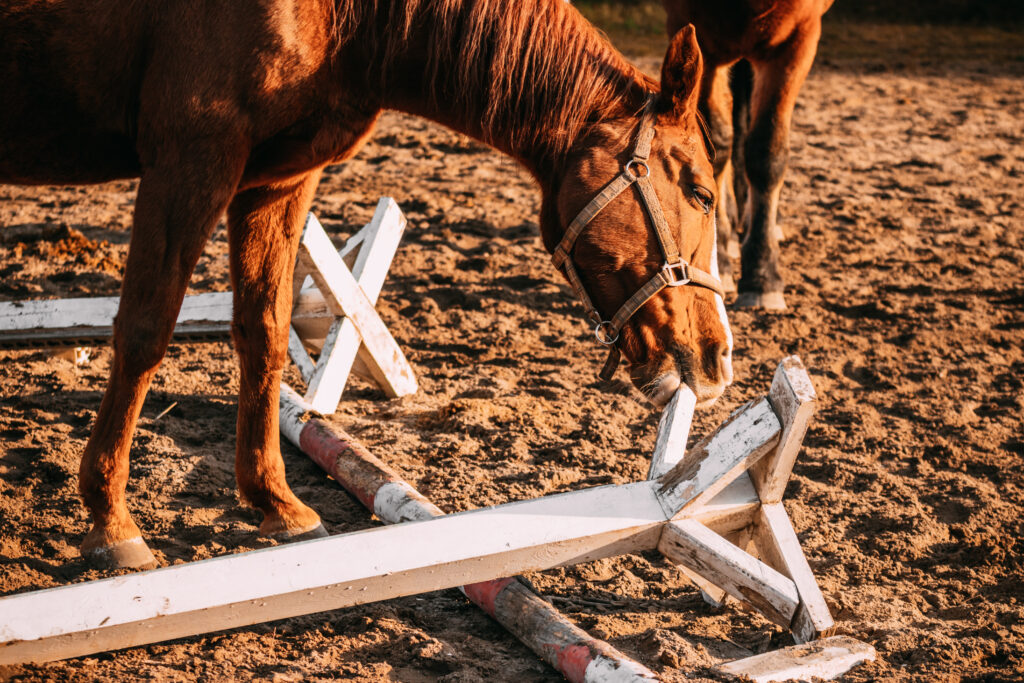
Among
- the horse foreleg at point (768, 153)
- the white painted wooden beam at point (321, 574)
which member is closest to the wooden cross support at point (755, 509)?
the white painted wooden beam at point (321, 574)

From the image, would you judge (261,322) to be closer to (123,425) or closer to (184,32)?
(123,425)

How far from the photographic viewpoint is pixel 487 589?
2564mm

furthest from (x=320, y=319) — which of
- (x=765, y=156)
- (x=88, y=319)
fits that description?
(x=765, y=156)

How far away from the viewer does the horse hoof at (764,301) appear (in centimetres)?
528

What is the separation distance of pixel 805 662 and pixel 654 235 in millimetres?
1194

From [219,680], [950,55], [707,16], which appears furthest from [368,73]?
[950,55]

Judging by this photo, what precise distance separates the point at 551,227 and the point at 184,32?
115cm

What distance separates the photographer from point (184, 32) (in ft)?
8.20

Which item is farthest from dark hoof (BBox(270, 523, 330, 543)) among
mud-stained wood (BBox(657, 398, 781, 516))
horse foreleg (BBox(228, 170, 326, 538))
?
mud-stained wood (BBox(657, 398, 781, 516))

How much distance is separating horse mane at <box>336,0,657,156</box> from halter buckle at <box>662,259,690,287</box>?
461mm

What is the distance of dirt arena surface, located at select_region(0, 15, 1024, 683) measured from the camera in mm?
2521

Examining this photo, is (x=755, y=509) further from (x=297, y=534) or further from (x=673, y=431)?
(x=297, y=534)

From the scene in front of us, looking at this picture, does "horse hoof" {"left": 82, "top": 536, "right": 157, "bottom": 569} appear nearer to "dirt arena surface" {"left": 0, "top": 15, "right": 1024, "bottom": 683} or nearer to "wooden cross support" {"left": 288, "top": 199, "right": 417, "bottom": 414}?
"dirt arena surface" {"left": 0, "top": 15, "right": 1024, "bottom": 683}

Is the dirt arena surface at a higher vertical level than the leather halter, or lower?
lower
